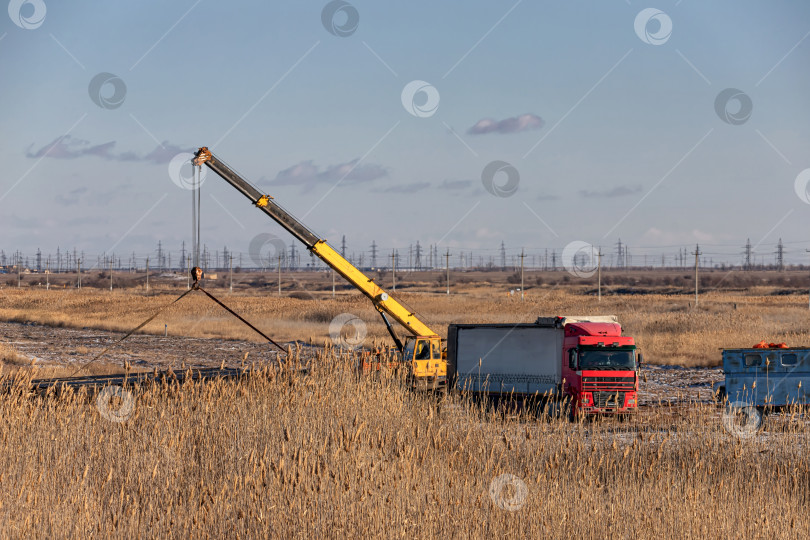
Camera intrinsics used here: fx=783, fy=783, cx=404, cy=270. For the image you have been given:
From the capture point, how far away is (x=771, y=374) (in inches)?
774

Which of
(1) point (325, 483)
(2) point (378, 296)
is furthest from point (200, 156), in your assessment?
(1) point (325, 483)

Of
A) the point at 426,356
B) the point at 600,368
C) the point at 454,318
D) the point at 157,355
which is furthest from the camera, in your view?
the point at 454,318

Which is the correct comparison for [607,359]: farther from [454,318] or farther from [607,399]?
[454,318]

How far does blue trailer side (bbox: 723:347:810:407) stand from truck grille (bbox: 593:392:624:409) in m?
2.71

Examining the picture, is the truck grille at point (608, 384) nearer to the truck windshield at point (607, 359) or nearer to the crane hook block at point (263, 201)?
the truck windshield at point (607, 359)

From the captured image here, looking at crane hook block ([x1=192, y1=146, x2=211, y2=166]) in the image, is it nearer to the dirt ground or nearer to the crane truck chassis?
the crane truck chassis

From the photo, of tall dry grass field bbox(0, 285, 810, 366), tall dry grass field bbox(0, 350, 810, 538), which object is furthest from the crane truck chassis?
tall dry grass field bbox(0, 285, 810, 366)

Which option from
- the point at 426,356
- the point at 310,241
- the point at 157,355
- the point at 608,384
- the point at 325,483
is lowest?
the point at 157,355

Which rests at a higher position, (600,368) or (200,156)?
(200,156)

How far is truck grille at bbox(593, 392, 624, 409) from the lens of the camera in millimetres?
20844

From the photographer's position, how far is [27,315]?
68.1m

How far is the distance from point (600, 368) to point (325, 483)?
50.4 ft

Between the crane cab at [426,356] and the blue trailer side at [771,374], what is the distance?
802cm

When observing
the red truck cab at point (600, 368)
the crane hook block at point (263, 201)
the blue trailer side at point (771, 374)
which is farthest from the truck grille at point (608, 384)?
the crane hook block at point (263, 201)
